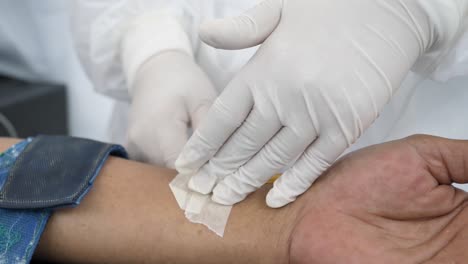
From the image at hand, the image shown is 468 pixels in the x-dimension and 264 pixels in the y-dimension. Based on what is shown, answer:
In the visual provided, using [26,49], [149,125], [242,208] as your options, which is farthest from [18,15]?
[242,208]

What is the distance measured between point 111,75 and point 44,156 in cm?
59

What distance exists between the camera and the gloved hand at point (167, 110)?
3.36 ft

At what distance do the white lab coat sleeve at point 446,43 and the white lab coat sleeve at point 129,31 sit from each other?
62 cm

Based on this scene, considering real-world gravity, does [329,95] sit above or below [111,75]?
above

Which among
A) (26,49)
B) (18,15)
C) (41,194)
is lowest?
(26,49)

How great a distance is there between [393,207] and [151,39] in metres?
0.77

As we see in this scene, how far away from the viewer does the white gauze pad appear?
84cm

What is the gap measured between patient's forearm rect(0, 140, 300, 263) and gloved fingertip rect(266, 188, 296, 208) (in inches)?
0.7

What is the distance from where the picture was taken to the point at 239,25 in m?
0.76

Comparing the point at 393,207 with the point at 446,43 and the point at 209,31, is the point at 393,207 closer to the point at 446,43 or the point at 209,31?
the point at 446,43

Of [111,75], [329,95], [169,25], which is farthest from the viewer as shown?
[111,75]

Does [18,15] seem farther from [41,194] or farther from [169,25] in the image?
[41,194]

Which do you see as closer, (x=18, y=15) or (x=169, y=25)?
(x=169, y=25)

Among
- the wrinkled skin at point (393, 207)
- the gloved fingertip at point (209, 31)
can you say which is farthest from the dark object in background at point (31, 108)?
the wrinkled skin at point (393, 207)
